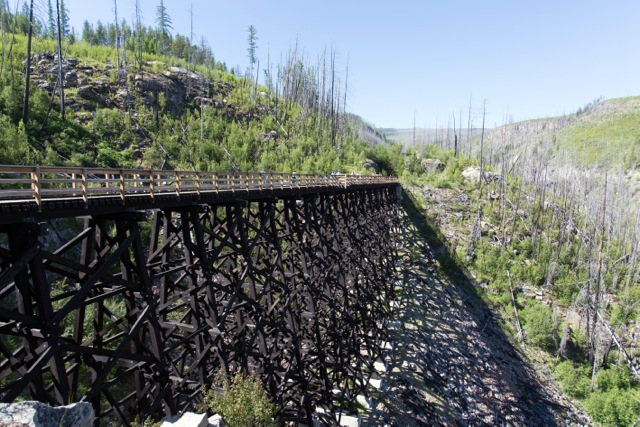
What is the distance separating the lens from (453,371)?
20.9 m

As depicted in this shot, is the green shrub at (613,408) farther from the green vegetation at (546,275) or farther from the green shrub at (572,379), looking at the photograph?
the green shrub at (572,379)

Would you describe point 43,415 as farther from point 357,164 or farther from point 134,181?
point 357,164

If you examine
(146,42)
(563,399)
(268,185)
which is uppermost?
(146,42)

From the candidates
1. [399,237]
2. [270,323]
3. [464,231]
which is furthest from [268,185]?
[464,231]

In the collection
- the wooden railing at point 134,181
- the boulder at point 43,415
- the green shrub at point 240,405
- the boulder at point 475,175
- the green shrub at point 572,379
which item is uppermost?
the boulder at point 475,175

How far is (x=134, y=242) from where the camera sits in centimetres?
679

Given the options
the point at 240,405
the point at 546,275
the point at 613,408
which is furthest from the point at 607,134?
the point at 240,405

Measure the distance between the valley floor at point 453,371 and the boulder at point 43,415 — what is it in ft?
41.9

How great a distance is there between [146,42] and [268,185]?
63406 millimetres

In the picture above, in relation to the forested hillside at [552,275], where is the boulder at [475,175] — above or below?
above

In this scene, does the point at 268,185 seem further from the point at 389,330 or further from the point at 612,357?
the point at 612,357

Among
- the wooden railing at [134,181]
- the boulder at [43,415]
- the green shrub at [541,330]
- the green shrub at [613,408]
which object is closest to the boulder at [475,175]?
the green shrub at [541,330]

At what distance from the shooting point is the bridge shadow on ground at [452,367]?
17.4 meters

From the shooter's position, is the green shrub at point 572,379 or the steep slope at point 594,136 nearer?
the green shrub at point 572,379
